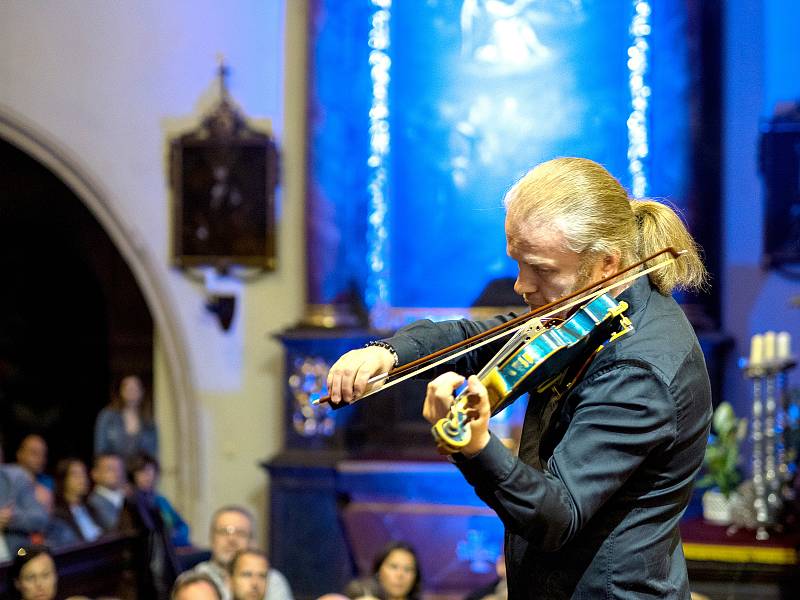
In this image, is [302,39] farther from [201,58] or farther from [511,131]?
[511,131]

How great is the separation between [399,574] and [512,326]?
3.66 m

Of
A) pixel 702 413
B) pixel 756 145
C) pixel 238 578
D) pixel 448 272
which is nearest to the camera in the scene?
pixel 702 413

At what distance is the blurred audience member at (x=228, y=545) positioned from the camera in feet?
18.6

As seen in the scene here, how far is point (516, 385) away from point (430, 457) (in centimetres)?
582

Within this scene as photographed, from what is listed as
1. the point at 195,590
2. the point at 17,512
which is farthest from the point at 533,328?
the point at 17,512

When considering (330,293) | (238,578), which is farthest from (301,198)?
(238,578)

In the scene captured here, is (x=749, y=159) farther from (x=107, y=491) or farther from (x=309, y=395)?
(x=107, y=491)

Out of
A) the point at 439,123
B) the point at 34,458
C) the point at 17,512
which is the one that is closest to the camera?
the point at 17,512

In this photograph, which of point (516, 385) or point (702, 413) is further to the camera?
point (702, 413)

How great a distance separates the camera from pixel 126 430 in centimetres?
842

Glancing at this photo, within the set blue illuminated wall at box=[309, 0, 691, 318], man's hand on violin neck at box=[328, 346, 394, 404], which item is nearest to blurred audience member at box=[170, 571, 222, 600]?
man's hand on violin neck at box=[328, 346, 394, 404]

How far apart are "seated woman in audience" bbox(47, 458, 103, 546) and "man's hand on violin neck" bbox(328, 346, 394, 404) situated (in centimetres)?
531

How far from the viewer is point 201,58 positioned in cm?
839

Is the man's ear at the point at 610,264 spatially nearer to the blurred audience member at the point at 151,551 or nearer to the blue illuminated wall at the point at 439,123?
the blurred audience member at the point at 151,551
